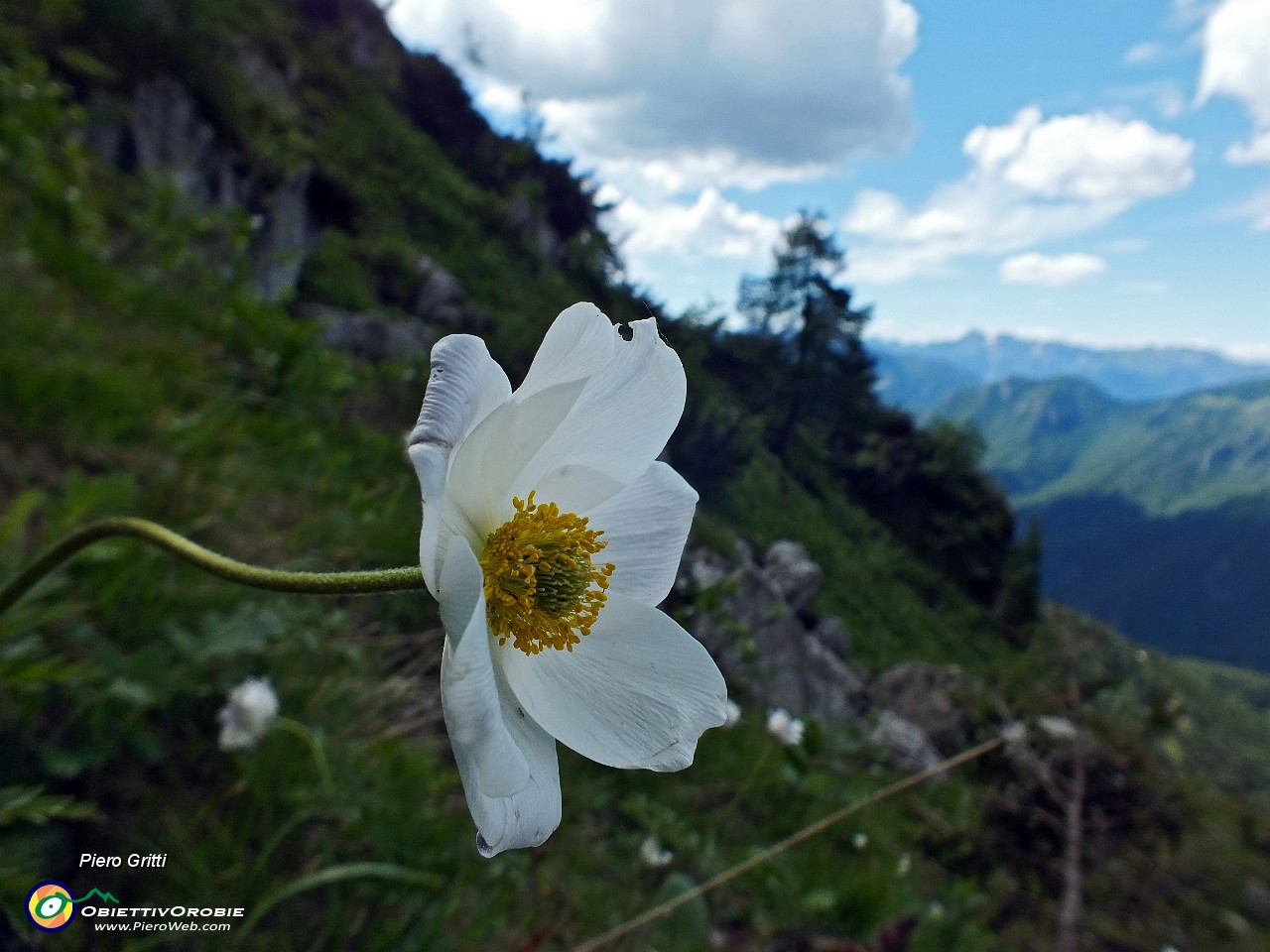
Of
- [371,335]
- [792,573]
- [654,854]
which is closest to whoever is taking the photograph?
[654,854]

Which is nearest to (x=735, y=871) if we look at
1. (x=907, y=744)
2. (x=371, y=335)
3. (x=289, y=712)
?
(x=289, y=712)

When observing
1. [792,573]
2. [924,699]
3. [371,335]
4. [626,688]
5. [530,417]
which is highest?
[530,417]

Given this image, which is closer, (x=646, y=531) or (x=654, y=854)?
(x=646, y=531)

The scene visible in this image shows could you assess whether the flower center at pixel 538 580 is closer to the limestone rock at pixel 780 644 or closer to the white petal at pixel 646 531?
the white petal at pixel 646 531

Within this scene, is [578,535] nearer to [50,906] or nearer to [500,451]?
[500,451]

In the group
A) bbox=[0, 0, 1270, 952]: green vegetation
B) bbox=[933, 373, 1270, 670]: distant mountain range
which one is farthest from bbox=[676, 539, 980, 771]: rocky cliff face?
bbox=[933, 373, 1270, 670]: distant mountain range

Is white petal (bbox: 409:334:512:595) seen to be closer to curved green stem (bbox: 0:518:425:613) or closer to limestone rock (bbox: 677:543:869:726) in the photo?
curved green stem (bbox: 0:518:425:613)
